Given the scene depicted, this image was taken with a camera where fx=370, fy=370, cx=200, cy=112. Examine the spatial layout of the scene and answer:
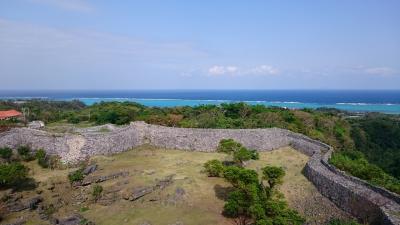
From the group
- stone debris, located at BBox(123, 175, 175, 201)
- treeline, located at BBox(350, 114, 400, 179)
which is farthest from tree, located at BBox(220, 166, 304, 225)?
treeline, located at BBox(350, 114, 400, 179)

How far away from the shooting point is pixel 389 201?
14250 mm

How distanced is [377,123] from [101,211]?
155 feet

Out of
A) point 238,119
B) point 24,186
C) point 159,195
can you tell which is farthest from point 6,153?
point 238,119

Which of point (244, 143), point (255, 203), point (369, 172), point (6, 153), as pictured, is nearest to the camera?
point (255, 203)

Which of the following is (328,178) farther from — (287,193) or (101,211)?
(101,211)

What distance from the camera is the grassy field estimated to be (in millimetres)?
16375

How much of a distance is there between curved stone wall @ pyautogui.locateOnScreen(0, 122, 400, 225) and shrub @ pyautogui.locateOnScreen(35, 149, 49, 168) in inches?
23.1

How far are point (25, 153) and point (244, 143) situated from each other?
1532cm

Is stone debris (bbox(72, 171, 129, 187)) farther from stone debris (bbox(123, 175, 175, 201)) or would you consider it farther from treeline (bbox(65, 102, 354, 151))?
treeline (bbox(65, 102, 354, 151))

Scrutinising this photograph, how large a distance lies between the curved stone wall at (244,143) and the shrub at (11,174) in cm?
423

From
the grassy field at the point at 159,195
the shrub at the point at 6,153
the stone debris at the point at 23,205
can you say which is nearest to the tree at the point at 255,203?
the grassy field at the point at 159,195

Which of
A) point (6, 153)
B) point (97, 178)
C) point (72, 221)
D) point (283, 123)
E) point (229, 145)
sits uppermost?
point (283, 123)

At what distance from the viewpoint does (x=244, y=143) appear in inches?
1124

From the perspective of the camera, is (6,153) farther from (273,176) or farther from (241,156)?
(273,176)
